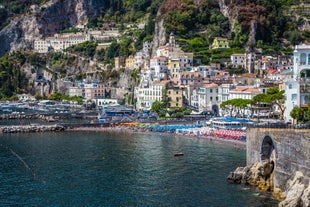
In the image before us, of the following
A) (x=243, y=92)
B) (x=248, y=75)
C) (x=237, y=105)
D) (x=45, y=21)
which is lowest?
(x=237, y=105)

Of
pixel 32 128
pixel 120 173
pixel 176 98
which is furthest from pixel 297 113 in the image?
pixel 176 98

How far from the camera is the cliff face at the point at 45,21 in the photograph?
186000 millimetres

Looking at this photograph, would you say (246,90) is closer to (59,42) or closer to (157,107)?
(157,107)

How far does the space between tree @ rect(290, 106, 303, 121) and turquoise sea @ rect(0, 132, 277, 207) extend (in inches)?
249

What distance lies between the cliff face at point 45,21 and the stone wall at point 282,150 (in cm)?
14557

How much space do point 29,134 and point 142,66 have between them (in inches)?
2004

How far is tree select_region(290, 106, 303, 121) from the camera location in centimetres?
5559

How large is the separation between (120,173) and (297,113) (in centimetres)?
1746

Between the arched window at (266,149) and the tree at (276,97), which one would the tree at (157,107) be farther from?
the arched window at (266,149)

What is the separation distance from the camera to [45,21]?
186 metres

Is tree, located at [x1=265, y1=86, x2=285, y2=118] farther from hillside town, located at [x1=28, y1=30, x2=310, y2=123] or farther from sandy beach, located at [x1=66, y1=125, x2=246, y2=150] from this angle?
sandy beach, located at [x1=66, y1=125, x2=246, y2=150]

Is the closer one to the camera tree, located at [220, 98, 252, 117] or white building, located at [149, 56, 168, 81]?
tree, located at [220, 98, 252, 117]

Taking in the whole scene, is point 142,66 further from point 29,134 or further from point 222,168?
point 222,168

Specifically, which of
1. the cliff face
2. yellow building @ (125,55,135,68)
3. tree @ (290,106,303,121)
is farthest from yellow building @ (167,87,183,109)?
the cliff face
